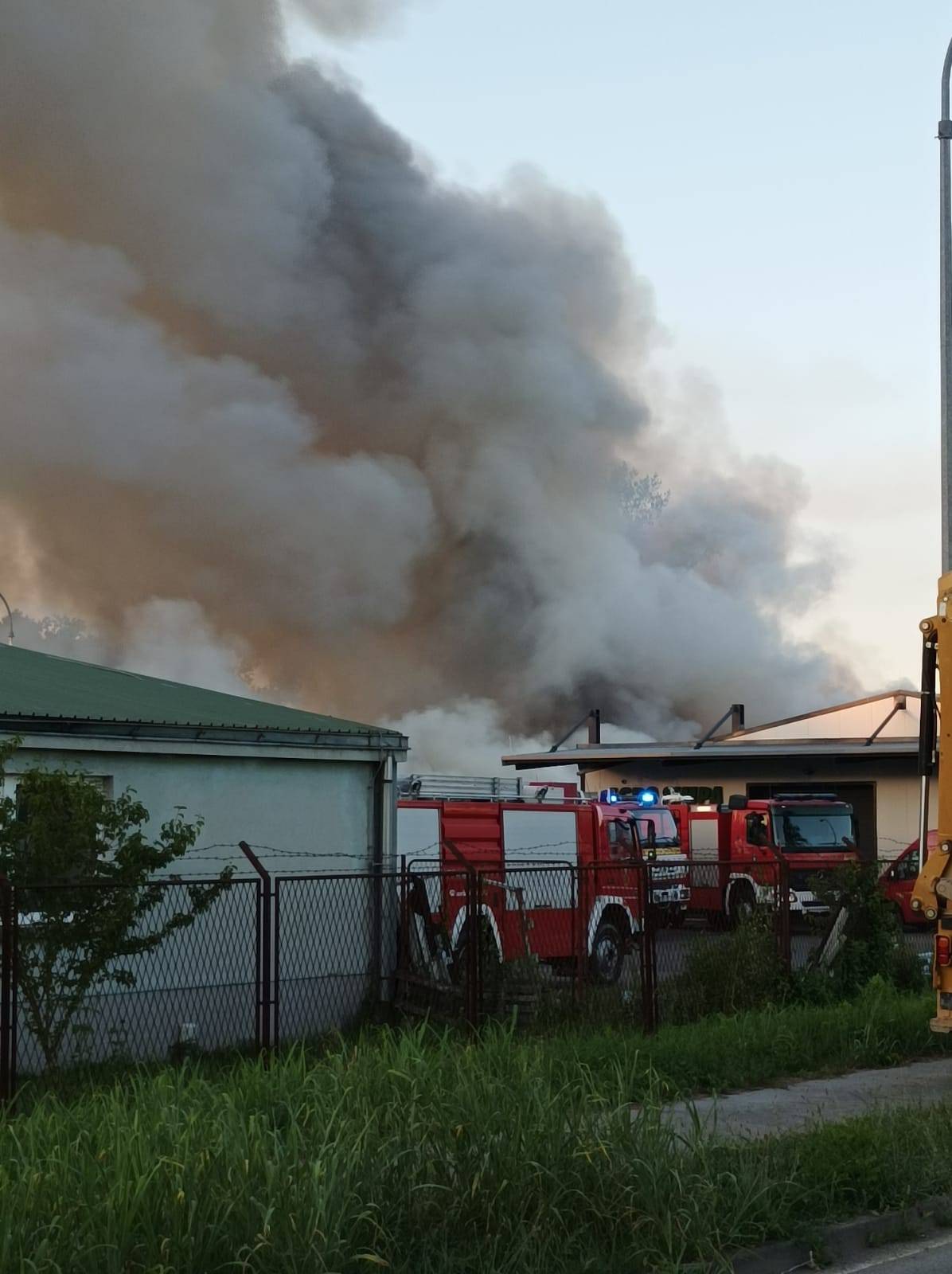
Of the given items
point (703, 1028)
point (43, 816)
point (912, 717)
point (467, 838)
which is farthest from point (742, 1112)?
point (912, 717)

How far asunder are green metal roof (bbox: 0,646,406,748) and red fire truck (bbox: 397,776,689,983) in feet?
5.31

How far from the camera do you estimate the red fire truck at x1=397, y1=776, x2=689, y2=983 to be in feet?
48.4

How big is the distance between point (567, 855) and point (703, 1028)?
7.23 m

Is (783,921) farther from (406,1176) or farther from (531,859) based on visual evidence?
(406,1176)

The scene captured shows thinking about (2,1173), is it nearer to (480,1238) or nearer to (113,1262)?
(113,1262)

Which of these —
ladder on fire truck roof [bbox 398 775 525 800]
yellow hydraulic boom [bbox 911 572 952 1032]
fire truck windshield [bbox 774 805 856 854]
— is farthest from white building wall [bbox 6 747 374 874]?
fire truck windshield [bbox 774 805 856 854]

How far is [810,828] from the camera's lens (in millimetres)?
28766

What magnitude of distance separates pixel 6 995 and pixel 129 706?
17.9 feet

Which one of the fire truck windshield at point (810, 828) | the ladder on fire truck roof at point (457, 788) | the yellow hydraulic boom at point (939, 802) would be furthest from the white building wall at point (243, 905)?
the fire truck windshield at point (810, 828)

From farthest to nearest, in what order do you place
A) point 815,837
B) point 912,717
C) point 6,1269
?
point 912,717
point 815,837
point 6,1269

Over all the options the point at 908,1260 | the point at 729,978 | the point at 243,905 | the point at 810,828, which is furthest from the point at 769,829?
the point at 908,1260

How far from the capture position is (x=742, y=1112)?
31.2 feet

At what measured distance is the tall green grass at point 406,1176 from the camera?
17.9 ft

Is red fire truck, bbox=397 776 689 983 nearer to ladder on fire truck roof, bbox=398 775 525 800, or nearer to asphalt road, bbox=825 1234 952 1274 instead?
ladder on fire truck roof, bbox=398 775 525 800
